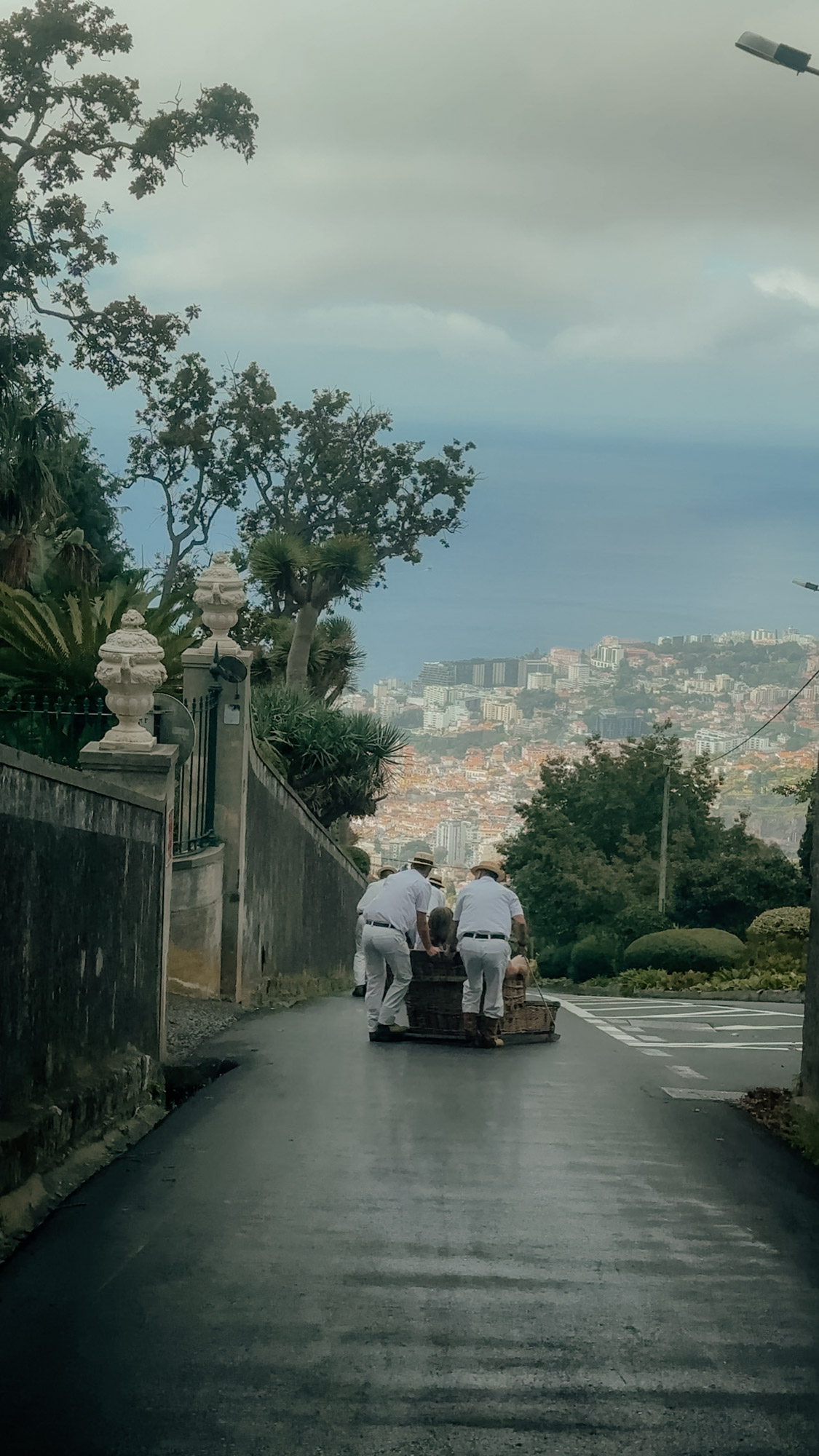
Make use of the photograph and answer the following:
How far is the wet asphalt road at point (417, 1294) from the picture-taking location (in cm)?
432

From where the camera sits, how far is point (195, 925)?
15.4 m

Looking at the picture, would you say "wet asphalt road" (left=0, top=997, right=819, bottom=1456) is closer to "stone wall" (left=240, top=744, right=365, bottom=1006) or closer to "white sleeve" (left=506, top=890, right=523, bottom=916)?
"white sleeve" (left=506, top=890, right=523, bottom=916)

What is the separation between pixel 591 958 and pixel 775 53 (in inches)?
1939

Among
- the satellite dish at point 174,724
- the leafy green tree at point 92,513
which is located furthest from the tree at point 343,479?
the satellite dish at point 174,724

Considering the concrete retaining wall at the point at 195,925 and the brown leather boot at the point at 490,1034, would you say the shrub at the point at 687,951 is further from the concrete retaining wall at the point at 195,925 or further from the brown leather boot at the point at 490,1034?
the brown leather boot at the point at 490,1034

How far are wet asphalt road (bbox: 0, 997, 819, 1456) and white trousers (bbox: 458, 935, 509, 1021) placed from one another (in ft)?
13.8

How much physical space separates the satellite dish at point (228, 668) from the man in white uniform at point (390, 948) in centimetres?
302

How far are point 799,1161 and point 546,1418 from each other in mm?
4584

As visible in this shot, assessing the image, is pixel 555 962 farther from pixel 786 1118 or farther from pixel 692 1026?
pixel 786 1118

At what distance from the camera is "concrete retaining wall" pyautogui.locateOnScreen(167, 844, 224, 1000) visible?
49.1ft

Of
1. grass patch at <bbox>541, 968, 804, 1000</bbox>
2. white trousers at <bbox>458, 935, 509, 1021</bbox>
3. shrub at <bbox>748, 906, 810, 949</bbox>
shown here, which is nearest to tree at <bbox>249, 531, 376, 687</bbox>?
grass patch at <bbox>541, 968, 804, 1000</bbox>

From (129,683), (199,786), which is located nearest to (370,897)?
(199,786)

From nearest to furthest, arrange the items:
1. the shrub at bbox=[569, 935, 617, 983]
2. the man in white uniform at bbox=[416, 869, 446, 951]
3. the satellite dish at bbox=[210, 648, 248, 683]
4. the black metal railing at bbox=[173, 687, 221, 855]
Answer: the black metal railing at bbox=[173, 687, 221, 855]
the man in white uniform at bbox=[416, 869, 446, 951]
the satellite dish at bbox=[210, 648, 248, 683]
the shrub at bbox=[569, 935, 617, 983]

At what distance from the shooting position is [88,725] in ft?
47.0
